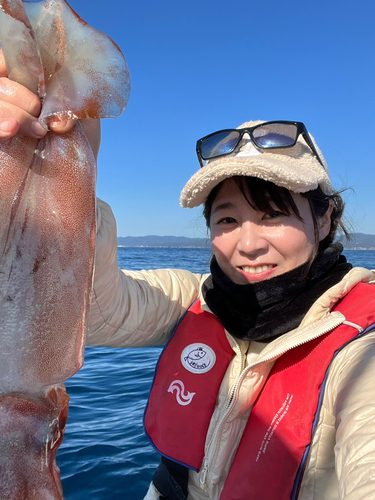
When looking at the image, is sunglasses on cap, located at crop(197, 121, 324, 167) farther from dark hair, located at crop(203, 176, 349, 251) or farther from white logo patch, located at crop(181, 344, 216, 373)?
white logo patch, located at crop(181, 344, 216, 373)

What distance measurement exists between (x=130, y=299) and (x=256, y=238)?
0.82 m

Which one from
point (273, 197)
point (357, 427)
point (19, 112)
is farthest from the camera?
point (273, 197)

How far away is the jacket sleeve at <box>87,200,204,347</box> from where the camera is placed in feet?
6.44

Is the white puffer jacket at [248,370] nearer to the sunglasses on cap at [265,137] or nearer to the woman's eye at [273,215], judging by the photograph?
the woman's eye at [273,215]

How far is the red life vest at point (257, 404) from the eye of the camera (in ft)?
5.90

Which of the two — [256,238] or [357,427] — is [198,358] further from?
[357,427]

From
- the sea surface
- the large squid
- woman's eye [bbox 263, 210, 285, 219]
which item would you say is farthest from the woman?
the sea surface

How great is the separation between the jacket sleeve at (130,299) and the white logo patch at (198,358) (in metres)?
0.28

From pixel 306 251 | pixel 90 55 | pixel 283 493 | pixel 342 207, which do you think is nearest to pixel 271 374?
pixel 283 493

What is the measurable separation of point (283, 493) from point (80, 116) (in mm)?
1772

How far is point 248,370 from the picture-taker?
6.51 feet

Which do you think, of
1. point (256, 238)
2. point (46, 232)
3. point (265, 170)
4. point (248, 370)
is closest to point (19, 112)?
point (46, 232)

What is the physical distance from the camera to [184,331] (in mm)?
2488

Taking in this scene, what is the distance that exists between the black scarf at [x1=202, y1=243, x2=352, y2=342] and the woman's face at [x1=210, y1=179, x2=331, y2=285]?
0.19 feet
